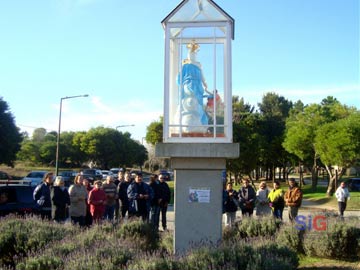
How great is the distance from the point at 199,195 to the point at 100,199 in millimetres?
5250

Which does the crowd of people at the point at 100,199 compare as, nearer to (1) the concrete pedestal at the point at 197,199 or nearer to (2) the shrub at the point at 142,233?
(2) the shrub at the point at 142,233

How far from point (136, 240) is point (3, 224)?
9.68ft

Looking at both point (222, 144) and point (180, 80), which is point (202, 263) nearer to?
point (222, 144)

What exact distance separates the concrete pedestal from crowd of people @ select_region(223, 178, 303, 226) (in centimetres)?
538

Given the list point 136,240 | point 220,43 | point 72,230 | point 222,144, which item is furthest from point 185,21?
point 72,230

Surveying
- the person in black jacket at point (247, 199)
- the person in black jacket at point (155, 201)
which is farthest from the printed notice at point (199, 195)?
the person in black jacket at point (247, 199)

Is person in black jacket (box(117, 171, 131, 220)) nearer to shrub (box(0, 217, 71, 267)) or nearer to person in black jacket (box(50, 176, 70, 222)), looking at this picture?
person in black jacket (box(50, 176, 70, 222))

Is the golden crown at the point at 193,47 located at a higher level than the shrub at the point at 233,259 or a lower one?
higher

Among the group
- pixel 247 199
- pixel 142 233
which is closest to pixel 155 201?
pixel 247 199

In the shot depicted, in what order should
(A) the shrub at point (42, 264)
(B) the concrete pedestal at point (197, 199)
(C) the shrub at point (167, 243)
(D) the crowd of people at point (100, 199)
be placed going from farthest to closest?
(D) the crowd of people at point (100, 199)
(C) the shrub at point (167, 243)
(B) the concrete pedestal at point (197, 199)
(A) the shrub at point (42, 264)

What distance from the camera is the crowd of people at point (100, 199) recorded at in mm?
11266

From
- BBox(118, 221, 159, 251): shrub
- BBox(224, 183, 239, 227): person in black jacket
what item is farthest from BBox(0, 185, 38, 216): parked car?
BBox(224, 183, 239, 227): person in black jacket

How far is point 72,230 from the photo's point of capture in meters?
8.84
